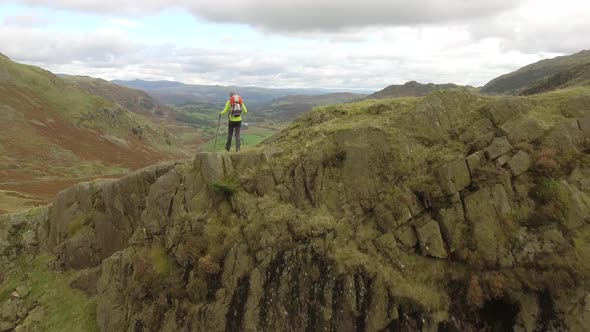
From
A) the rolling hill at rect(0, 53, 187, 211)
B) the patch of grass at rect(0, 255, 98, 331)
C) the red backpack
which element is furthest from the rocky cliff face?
the rolling hill at rect(0, 53, 187, 211)

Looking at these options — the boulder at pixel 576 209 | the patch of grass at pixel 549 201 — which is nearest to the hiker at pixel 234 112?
the patch of grass at pixel 549 201

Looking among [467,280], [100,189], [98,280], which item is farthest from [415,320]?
[100,189]

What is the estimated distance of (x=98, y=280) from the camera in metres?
21.8

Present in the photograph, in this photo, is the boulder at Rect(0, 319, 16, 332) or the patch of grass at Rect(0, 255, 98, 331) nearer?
the patch of grass at Rect(0, 255, 98, 331)

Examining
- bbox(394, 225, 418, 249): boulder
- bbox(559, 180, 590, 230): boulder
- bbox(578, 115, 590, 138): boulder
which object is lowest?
bbox(394, 225, 418, 249): boulder

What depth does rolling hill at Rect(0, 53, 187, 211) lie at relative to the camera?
258ft

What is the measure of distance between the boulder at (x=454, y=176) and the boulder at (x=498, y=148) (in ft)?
3.92

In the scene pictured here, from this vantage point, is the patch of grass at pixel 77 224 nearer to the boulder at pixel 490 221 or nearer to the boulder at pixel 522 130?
the boulder at pixel 490 221

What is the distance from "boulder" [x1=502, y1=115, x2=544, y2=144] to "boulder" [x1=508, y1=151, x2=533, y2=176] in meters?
0.90

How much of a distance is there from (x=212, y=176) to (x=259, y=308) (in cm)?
772

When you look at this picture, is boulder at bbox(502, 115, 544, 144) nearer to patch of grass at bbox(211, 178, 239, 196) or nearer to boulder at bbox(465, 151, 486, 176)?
boulder at bbox(465, 151, 486, 176)

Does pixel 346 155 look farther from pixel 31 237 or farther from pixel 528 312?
pixel 31 237

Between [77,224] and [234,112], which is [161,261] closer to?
[234,112]

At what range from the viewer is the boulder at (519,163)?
52.6ft
